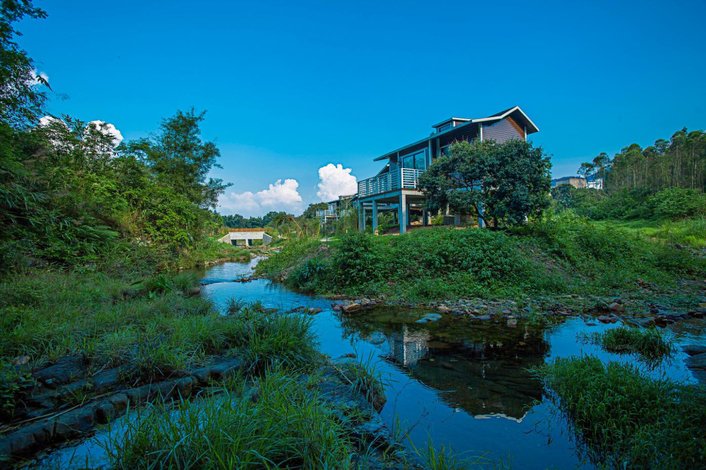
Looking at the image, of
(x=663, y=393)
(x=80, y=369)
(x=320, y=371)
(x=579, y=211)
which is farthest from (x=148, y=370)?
(x=579, y=211)

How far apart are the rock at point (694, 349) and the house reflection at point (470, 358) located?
175cm

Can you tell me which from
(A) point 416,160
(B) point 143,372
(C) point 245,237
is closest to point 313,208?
(C) point 245,237

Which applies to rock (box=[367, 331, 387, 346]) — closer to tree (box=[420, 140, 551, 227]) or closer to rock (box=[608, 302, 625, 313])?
rock (box=[608, 302, 625, 313])

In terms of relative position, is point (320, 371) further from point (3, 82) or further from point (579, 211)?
point (579, 211)

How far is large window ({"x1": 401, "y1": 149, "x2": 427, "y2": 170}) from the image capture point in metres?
20.9

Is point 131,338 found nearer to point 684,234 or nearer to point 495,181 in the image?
point 495,181

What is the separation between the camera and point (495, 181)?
12.6m

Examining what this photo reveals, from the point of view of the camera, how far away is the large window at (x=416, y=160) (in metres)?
20.9

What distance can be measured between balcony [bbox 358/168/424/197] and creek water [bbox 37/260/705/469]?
1146 cm

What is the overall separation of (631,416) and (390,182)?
16.8 meters

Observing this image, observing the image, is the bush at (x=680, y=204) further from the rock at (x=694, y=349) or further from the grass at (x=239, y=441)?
the grass at (x=239, y=441)

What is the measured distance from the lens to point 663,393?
2906 mm

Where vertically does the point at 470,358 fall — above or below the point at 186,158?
below

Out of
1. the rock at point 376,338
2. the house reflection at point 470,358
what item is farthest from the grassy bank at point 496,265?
the rock at point 376,338
